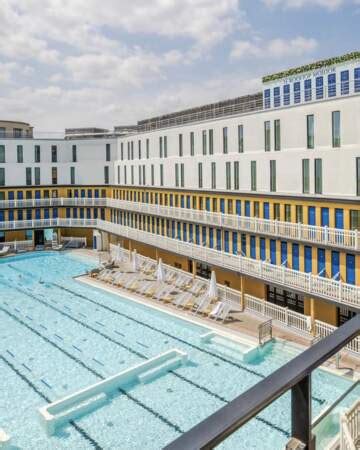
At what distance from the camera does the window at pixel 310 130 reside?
962 inches

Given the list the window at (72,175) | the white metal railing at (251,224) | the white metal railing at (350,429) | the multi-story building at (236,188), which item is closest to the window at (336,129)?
the multi-story building at (236,188)

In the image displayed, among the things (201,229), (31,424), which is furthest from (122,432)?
(201,229)

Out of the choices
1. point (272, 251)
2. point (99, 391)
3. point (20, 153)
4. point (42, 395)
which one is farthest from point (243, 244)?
point (20, 153)

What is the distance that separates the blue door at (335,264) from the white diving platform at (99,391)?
901 cm

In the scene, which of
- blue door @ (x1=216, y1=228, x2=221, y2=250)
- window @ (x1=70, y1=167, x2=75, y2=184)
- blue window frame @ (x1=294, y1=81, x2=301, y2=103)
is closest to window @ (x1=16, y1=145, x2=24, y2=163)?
window @ (x1=70, y1=167, x2=75, y2=184)

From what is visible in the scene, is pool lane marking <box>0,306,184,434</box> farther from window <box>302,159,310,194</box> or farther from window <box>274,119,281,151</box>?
window <box>274,119,281,151</box>

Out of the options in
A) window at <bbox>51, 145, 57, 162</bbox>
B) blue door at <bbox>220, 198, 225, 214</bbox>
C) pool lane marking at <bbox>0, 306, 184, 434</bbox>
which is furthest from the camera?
window at <bbox>51, 145, 57, 162</bbox>

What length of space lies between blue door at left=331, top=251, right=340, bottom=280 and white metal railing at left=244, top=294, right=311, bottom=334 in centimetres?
270

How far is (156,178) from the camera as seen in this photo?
4044 centimetres

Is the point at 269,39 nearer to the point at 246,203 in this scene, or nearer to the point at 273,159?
the point at 273,159

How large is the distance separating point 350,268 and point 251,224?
775 centimetres

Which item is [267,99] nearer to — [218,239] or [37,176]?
[218,239]

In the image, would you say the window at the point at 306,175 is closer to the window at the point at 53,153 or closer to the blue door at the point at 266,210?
the blue door at the point at 266,210

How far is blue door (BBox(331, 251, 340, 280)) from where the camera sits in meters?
22.1
